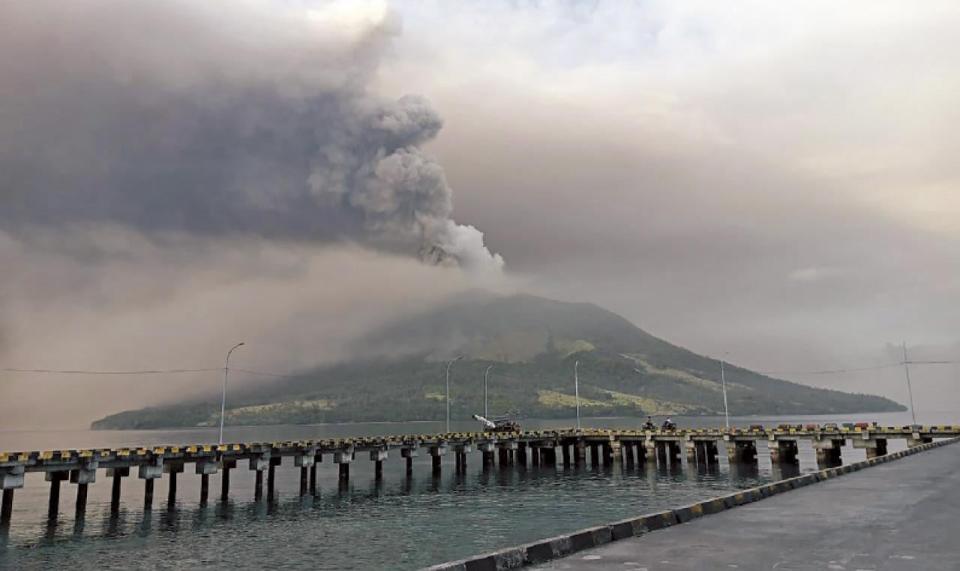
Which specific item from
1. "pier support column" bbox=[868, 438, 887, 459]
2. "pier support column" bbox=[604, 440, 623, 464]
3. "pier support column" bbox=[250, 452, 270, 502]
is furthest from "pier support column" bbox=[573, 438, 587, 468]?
"pier support column" bbox=[250, 452, 270, 502]

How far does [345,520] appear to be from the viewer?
46906mm

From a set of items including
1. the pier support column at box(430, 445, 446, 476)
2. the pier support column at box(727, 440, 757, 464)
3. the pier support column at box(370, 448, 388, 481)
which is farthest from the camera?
the pier support column at box(727, 440, 757, 464)

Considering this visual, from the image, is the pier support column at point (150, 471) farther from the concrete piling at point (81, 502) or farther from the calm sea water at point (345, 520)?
Result: the concrete piling at point (81, 502)

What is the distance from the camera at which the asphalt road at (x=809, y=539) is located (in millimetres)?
11055

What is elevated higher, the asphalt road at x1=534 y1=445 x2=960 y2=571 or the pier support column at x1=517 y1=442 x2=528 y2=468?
the asphalt road at x1=534 y1=445 x2=960 y2=571

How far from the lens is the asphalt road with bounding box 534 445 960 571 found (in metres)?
11.1

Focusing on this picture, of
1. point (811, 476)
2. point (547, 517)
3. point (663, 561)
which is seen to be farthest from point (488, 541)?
point (663, 561)

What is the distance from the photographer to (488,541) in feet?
117

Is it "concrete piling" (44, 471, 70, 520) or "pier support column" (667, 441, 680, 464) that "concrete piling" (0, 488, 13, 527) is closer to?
"concrete piling" (44, 471, 70, 520)

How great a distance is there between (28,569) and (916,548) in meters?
37.9

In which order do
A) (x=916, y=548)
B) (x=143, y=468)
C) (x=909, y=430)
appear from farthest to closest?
(x=909, y=430) < (x=143, y=468) < (x=916, y=548)

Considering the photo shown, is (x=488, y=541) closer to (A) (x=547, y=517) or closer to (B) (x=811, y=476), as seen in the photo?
(A) (x=547, y=517)

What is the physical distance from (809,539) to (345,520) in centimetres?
3896

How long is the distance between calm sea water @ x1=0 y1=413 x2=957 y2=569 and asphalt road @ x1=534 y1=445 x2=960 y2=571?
57.3 feet
